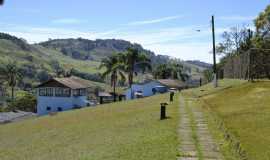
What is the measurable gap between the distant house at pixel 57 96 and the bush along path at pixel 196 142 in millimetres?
46269

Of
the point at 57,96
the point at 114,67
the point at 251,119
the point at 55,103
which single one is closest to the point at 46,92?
the point at 57,96

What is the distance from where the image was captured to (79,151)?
13422 millimetres

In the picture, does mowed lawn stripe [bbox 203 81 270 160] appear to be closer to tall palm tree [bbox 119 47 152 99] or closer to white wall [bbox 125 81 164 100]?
white wall [bbox 125 81 164 100]

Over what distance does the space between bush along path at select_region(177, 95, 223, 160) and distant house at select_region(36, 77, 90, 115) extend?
A: 46269mm

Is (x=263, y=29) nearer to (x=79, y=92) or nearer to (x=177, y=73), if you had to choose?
(x=79, y=92)

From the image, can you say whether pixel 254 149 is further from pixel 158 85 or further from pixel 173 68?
pixel 173 68

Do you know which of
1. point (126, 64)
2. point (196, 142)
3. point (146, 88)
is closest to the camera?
point (196, 142)

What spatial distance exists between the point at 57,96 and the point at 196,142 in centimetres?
5227

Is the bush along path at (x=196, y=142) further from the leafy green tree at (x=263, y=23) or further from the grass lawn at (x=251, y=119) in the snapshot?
the leafy green tree at (x=263, y=23)

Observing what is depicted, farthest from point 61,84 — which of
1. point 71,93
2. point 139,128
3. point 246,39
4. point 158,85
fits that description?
point 139,128

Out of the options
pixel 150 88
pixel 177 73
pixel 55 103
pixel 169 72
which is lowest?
pixel 55 103

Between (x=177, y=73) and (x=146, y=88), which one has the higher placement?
(x=177, y=73)

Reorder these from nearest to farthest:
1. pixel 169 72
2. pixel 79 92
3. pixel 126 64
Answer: pixel 79 92, pixel 126 64, pixel 169 72

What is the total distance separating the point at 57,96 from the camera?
6238cm
